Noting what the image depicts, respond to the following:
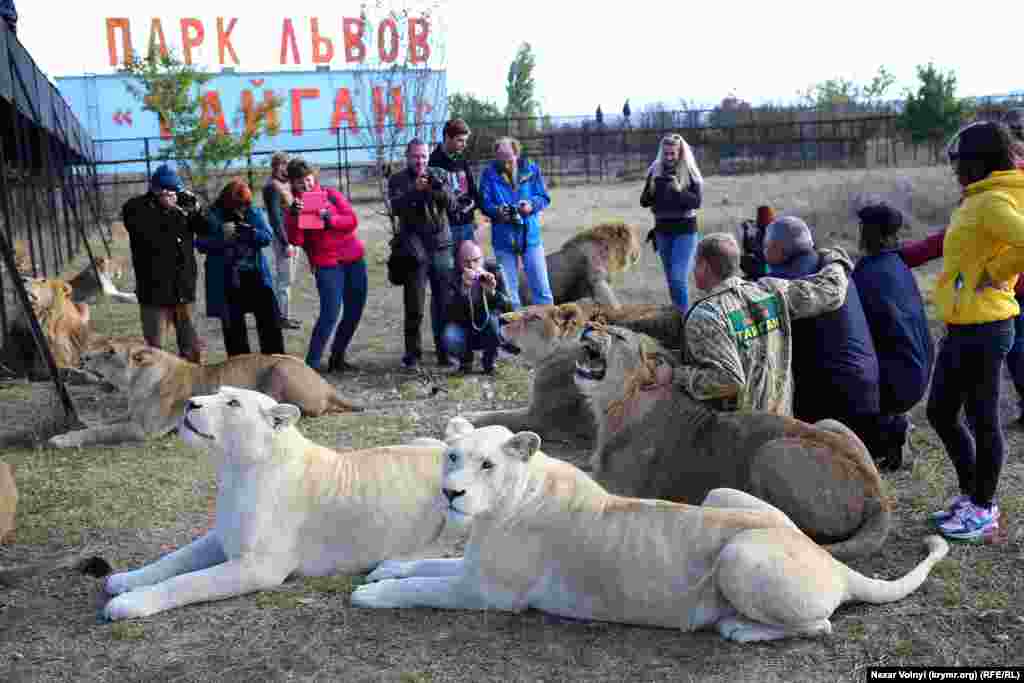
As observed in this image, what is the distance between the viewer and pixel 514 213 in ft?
33.2

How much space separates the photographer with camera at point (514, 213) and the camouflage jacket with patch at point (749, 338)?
4560 mm

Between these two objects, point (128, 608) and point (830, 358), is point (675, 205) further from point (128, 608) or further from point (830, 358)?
point (128, 608)

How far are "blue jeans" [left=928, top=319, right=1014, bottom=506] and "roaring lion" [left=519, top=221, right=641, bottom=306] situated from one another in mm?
6883

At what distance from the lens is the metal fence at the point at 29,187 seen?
846 centimetres

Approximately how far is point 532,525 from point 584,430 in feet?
10.1

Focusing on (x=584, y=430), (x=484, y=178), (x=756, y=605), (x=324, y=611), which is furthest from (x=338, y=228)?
(x=756, y=605)

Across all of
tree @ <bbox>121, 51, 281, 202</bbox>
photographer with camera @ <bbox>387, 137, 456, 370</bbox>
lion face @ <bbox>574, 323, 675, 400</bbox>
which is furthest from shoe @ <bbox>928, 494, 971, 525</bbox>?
tree @ <bbox>121, 51, 281, 202</bbox>

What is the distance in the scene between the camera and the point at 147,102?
2609cm

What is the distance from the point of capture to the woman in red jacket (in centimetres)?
990

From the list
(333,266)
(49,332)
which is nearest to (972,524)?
(333,266)

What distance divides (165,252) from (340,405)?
2402 millimetres

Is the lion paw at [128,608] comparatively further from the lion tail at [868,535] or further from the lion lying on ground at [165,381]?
the lion lying on ground at [165,381]

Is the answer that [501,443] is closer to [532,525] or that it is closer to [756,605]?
[532,525]

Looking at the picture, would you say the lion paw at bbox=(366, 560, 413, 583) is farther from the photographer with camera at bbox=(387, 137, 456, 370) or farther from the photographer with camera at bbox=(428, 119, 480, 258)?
the photographer with camera at bbox=(428, 119, 480, 258)
